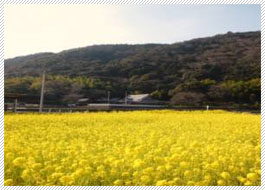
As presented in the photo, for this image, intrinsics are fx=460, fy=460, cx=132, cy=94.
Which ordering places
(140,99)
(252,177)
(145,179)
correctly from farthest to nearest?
1. (140,99)
2. (252,177)
3. (145,179)

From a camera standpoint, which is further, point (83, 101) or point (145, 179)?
point (83, 101)

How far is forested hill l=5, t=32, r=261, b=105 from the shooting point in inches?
1190

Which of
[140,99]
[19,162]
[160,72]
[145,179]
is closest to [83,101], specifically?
[140,99]

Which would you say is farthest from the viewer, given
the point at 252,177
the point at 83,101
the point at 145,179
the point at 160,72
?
the point at 160,72

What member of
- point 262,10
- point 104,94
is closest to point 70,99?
point 104,94

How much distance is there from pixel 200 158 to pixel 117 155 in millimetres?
1103

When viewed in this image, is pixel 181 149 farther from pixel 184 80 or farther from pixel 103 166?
pixel 184 80

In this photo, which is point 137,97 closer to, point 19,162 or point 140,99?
point 140,99

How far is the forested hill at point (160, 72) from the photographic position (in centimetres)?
3022

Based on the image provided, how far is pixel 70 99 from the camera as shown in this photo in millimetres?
31844

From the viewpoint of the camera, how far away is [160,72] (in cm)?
4119

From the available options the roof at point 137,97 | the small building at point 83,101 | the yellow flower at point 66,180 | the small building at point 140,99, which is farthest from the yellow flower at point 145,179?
the roof at point 137,97

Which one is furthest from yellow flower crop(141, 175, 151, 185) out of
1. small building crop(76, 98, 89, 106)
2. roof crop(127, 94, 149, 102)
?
roof crop(127, 94, 149, 102)

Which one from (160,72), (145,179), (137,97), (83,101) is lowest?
(145,179)
